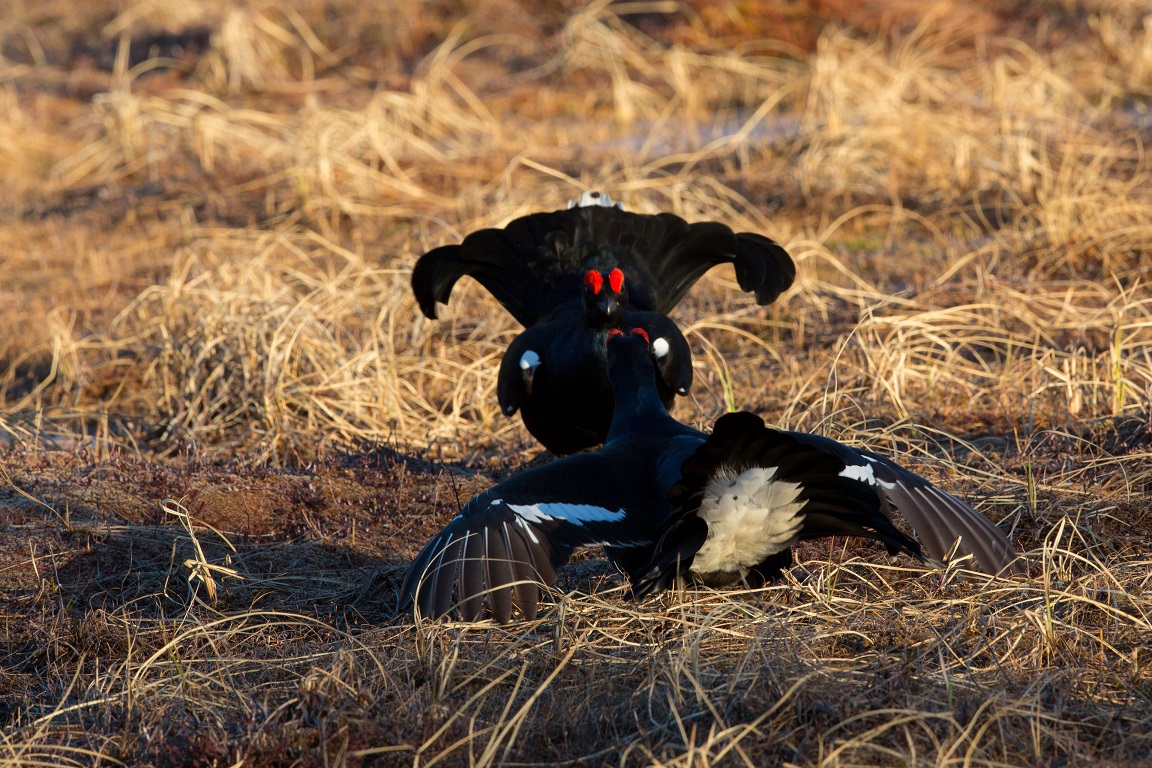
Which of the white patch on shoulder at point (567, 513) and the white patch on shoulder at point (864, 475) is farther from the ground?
the white patch on shoulder at point (864, 475)

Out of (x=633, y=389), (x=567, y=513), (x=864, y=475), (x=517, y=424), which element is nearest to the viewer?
(x=567, y=513)

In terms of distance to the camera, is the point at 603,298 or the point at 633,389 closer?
the point at 633,389

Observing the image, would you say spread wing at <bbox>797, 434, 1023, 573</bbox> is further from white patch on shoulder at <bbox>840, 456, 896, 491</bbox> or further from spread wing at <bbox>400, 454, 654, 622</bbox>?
spread wing at <bbox>400, 454, 654, 622</bbox>

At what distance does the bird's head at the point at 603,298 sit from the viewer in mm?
4566

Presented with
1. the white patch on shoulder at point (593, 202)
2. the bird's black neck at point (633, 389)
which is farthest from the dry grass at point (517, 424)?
the white patch on shoulder at point (593, 202)

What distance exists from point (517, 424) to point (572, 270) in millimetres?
860

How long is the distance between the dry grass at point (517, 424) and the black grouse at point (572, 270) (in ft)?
1.30

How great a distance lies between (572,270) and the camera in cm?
532

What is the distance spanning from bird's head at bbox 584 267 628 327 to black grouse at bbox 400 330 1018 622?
0.99m

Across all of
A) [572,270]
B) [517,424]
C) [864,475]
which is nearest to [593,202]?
[572,270]

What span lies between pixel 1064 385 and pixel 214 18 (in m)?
11.7

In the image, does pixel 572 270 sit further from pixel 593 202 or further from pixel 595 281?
pixel 595 281

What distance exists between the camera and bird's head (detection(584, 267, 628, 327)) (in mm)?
4566

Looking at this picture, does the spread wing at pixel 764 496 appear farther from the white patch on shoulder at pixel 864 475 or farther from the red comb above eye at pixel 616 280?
the red comb above eye at pixel 616 280
